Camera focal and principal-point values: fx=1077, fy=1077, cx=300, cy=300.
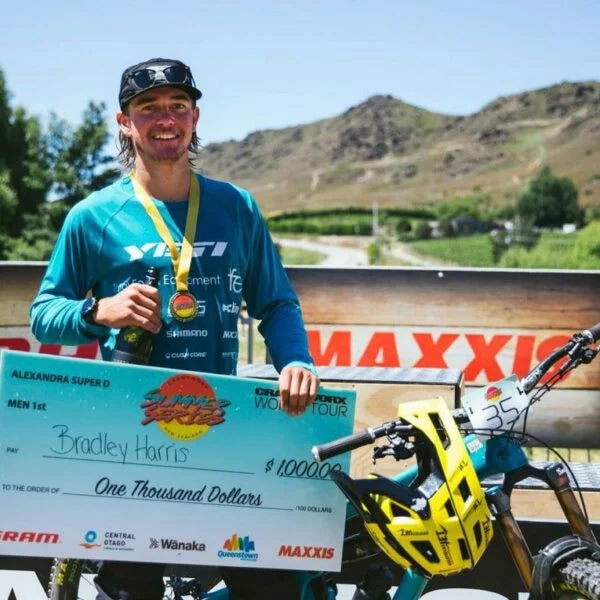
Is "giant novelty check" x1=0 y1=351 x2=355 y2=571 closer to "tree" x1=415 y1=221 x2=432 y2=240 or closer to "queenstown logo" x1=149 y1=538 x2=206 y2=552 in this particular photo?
"queenstown logo" x1=149 y1=538 x2=206 y2=552

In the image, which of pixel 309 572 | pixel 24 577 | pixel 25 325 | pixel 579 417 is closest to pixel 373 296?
pixel 579 417

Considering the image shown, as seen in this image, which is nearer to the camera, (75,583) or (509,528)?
(509,528)

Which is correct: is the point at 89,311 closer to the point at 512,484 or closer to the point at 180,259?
the point at 180,259

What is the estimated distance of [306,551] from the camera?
3.18 meters

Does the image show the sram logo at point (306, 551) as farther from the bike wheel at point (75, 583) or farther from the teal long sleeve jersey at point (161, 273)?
the teal long sleeve jersey at point (161, 273)

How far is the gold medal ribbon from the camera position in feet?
9.99

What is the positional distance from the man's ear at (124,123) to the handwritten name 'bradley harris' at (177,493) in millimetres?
1026

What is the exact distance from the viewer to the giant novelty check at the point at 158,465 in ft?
9.87

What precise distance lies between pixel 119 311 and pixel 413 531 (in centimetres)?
97

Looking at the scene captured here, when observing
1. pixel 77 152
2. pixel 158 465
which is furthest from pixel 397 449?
pixel 77 152

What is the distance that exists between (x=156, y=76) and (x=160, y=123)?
132mm

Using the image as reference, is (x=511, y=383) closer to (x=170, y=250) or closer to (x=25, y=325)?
(x=170, y=250)

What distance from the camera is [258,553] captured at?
10.3 ft

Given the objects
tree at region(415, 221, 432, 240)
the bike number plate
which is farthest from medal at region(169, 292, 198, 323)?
tree at region(415, 221, 432, 240)
